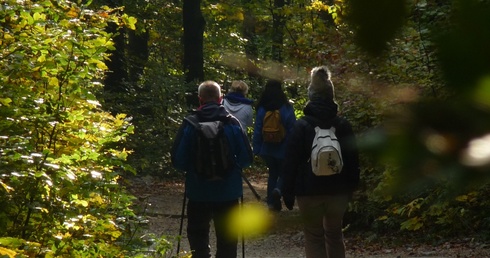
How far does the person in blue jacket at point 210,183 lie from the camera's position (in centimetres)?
689

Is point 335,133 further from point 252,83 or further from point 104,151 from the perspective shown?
point 252,83

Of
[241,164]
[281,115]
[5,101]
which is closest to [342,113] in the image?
[281,115]

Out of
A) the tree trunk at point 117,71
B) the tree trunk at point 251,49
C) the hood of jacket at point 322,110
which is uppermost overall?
the tree trunk at point 251,49

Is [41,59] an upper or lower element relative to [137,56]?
lower

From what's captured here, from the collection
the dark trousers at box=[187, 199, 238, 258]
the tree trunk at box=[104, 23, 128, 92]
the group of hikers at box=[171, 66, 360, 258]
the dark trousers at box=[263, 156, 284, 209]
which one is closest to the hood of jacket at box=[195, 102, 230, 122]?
the group of hikers at box=[171, 66, 360, 258]

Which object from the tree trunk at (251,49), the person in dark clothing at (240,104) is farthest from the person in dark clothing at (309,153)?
the tree trunk at (251,49)

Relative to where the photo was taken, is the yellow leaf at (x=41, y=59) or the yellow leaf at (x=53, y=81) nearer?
the yellow leaf at (x=41, y=59)

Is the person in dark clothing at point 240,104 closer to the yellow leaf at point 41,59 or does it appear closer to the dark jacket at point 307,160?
the dark jacket at point 307,160

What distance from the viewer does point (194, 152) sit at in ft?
22.4

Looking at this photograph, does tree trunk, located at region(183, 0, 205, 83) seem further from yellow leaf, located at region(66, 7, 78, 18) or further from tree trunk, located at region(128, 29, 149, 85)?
yellow leaf, located at region(66, 7, 78, 18)

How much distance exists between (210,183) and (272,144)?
15.7 ft

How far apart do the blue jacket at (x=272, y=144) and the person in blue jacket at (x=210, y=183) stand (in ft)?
14.1

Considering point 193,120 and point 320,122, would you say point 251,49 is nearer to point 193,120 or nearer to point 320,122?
point 193,120

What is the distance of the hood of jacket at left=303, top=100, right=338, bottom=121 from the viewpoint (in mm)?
6453
